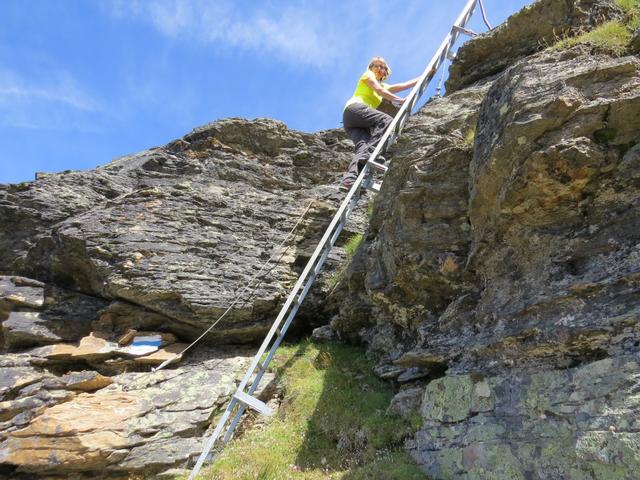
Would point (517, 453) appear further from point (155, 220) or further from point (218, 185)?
point (218, 185)

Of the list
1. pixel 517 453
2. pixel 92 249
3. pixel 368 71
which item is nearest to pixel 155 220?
pixel 92 249

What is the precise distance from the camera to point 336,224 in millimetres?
11078

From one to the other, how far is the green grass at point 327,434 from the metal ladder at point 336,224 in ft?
1.78

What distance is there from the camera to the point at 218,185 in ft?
41.4

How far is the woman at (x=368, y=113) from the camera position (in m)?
10.5

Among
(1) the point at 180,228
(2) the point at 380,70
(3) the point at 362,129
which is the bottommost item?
(1) the point at 180,228

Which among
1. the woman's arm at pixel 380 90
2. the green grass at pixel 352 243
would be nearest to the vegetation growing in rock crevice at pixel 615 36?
the woman's arm at pixel 380 90

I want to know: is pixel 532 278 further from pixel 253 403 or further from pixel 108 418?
pixel 108 418

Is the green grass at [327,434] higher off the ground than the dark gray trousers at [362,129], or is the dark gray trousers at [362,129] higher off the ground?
the dark gray trousers at [362,129]

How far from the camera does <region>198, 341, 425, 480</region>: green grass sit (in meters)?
6.46

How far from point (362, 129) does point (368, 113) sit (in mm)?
469

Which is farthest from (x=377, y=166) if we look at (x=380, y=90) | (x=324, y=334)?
(x=324, y=334)

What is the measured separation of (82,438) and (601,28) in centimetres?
996

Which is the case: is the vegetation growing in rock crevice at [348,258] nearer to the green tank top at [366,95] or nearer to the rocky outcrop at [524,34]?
the green tank top at [366,95]
